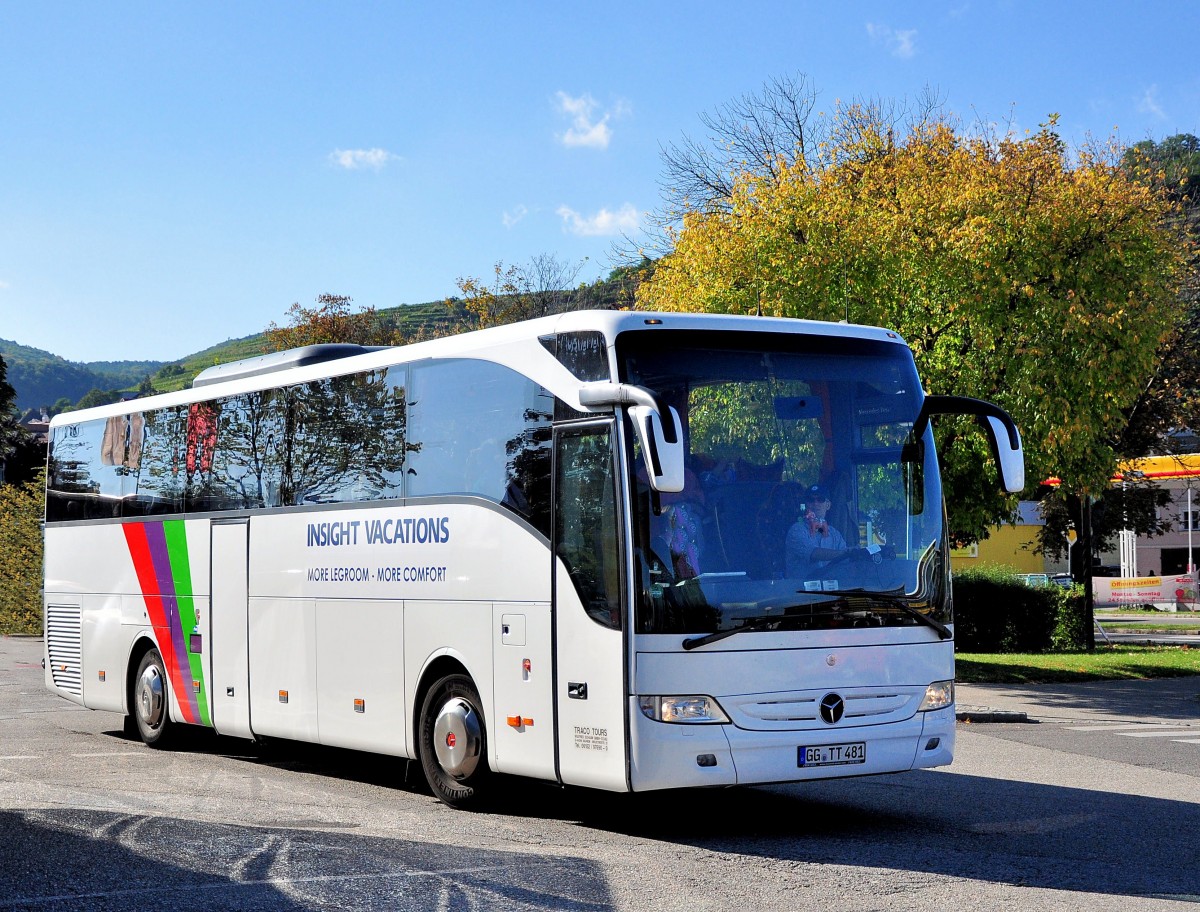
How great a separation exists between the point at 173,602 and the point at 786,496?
7682 millimetres

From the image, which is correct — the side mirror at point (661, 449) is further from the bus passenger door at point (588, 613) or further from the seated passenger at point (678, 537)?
the bus passenger door at point (588, 613)

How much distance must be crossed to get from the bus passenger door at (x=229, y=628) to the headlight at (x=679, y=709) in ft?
18.8

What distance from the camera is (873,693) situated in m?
9.56

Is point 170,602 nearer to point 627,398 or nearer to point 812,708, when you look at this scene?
point 627,398

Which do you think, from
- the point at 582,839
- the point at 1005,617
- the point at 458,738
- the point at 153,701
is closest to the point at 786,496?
the point at 582,839

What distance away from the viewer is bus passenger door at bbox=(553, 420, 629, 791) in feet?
29.9

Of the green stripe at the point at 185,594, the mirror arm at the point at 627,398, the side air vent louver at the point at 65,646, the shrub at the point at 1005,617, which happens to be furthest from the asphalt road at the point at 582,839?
the shrub at the point at 1005,617

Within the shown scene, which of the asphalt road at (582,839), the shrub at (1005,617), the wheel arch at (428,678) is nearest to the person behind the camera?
the asphalt road at (582,839)

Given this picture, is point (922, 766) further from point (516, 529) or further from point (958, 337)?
point (958, 337)

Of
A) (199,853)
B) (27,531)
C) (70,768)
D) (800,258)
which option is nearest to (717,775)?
(199,853)

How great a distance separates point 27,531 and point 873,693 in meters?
36.2

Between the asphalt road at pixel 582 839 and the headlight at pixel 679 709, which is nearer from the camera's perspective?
the asphalt road at pixel 582 839

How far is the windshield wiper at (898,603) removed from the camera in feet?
31.0

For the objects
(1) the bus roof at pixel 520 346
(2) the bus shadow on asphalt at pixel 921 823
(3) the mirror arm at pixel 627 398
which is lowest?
(2) the bus shadow on asphalt at pixel 921 823
